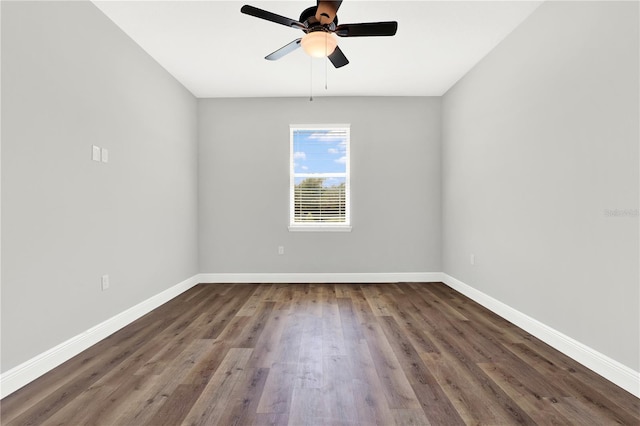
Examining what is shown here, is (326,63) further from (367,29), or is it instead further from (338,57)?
(367,29)

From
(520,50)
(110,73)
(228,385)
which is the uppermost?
(520,50)

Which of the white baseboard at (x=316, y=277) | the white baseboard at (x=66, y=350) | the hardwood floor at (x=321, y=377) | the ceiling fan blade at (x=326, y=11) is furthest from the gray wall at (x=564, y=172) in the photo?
the white baseboard at (x=66, y=350)

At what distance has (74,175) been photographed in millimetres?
2355

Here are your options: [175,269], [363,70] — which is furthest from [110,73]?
[363,70]

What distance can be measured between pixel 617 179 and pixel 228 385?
2.68 meters

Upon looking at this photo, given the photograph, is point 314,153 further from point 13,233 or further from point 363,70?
point 13,233

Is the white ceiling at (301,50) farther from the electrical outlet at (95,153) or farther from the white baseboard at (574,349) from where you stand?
the white baseboard at (574,349)

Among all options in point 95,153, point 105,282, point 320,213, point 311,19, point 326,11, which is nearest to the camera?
point 326,11

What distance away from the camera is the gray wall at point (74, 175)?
1.91 metres

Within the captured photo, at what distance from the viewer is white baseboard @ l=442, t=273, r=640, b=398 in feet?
6.06

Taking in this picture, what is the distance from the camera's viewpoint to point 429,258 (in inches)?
185

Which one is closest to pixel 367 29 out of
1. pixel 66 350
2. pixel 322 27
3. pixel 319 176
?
pixel 322 27

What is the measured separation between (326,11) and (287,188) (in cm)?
277

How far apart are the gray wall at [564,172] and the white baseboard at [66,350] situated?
3.61 m
